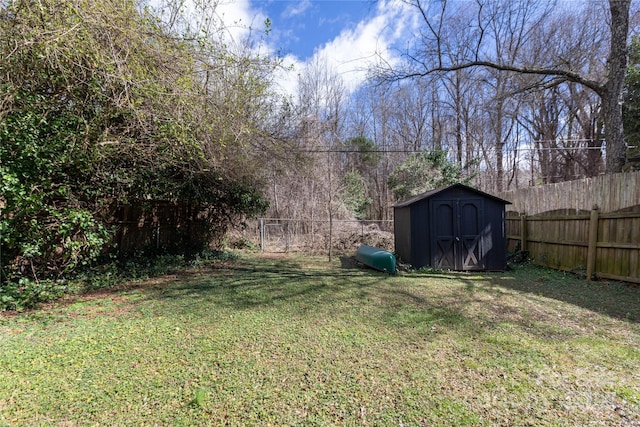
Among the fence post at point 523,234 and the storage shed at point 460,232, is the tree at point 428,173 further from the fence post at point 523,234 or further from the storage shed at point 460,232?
the storage shed at point 460,232

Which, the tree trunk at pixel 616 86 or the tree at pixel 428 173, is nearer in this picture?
the tree trunk at pixel 616 86

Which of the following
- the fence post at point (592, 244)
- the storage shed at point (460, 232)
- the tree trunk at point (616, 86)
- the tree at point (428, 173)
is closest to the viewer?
the fence post at point (592, 244)

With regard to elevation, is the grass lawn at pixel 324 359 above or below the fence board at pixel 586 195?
below

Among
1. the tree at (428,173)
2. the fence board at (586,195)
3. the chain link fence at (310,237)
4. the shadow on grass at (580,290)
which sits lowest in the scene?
the shadow on grass at (580,290)

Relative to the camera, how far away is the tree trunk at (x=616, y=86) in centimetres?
715

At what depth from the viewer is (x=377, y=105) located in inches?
835

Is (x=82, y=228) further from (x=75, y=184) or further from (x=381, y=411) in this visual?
(x=381, y=411)

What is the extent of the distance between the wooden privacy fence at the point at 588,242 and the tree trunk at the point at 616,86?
2.17m

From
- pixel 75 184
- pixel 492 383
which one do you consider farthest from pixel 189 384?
pixel 75 184

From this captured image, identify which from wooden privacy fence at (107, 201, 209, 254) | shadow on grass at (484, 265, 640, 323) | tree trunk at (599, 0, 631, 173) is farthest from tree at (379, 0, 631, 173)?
wooden privacy fence at (107, 201, 209, 254)

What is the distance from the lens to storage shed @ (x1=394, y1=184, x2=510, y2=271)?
25.6 ft

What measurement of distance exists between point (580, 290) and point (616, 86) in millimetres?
5836

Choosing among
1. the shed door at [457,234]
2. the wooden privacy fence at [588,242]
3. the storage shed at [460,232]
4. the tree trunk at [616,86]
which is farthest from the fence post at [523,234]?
the tree trunk at [616,86]

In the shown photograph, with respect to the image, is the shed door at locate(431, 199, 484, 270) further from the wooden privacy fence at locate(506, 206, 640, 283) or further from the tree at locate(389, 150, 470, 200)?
the tree at locate(389, 150, 470, 200)
